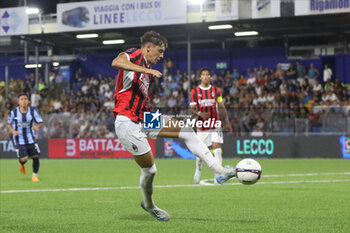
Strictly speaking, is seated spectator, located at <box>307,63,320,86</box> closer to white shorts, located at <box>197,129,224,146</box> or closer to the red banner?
the red banner

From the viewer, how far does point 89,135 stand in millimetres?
28922

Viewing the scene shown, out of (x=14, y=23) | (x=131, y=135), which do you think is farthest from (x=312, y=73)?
(x=131, y=135)

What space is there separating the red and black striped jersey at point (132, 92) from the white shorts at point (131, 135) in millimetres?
79

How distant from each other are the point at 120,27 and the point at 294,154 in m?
10.6

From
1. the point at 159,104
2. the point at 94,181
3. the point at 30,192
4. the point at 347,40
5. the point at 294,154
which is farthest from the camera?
the point at 347,40

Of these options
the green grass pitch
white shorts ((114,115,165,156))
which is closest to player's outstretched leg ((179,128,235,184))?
white shorts ((114,115,165,156))

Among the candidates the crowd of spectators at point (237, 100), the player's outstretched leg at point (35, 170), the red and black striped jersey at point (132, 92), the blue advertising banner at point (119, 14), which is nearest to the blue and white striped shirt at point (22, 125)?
the player's outstretched leg at point (35, 170)

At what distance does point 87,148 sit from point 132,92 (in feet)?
72.7

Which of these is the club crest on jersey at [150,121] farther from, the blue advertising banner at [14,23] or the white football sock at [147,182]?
the blue advertising banner at [14,23]

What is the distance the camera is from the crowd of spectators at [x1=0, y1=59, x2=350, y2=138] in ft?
A: 83.3

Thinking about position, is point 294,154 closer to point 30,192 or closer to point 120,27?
point 120,27

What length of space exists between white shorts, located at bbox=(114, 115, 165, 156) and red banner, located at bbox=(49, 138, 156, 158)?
21101 mm

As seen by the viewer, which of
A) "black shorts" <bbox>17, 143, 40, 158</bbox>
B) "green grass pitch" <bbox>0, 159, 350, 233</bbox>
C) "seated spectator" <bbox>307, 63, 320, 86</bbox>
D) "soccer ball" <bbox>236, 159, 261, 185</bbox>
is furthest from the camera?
"seated spectator" <bbox>307, 63, 320, 86</bbox>

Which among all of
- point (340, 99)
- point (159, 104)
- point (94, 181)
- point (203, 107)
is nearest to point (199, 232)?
point (203, 107)
